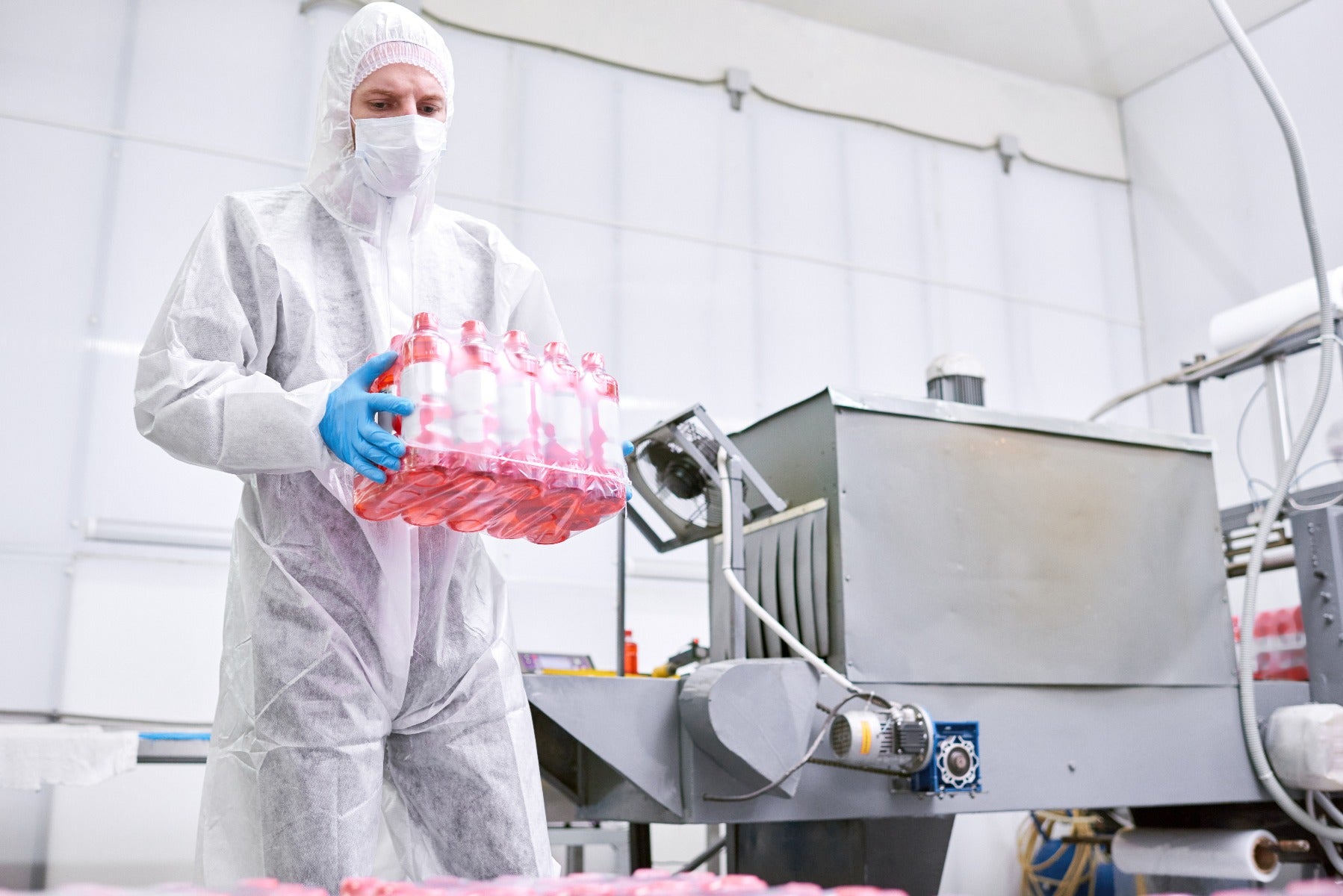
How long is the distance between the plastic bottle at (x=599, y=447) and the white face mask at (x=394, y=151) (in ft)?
1.03

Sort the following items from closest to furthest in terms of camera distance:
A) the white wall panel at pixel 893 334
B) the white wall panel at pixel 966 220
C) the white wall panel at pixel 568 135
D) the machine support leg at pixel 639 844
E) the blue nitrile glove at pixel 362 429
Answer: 1. the blue nitrile glove at pixel 362 429
2. the machine support leg at pixel 639 844
3. the white wall panel at pixel 568 135
4. the white wall panel at pixel 893 334
5. the white wall panel at pixel 966 220

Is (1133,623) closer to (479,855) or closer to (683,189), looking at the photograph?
Answer: (479,855)

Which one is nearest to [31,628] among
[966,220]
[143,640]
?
[143,640]

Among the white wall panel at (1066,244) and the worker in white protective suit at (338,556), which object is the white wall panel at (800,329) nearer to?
the white wall panel at (1066,244)

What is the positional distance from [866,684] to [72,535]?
7.36 ft

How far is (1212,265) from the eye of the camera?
4703 millimetres

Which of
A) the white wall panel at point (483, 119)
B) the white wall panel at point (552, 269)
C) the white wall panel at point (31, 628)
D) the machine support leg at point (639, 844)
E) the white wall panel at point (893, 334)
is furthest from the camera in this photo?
the white wall panel at point (893, 334)

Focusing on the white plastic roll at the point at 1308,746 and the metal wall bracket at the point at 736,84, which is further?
the metal wall bracket at the point at 736,84

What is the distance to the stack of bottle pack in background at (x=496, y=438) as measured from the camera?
48.6 inches

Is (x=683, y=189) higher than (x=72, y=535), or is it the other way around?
(x=683, y=189)

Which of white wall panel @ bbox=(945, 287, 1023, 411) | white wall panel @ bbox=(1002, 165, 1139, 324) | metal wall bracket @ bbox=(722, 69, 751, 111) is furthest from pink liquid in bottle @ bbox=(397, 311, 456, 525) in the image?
white wall panel @ bbox=(1002, 165, 1139, 324)

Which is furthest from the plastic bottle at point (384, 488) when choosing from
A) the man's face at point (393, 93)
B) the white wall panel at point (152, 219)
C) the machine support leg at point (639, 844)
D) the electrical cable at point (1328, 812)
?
the white wall panel at point (152, 219)

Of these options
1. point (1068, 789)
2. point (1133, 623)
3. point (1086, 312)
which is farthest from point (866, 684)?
point (1086, 312)

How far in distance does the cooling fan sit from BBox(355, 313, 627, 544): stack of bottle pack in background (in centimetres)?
67
